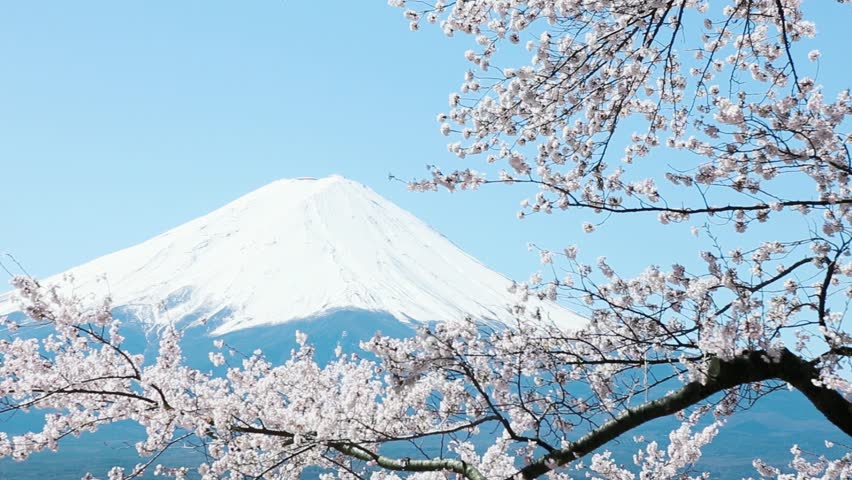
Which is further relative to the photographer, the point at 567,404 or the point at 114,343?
the point at 114,343

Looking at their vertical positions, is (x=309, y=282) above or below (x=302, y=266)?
below

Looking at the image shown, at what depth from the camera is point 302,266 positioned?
433 feet

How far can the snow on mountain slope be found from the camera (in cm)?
11725

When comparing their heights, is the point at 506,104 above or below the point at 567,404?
above

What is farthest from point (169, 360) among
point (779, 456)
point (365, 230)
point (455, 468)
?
point (365, 230)

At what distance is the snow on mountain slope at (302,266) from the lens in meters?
117

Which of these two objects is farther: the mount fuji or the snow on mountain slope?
the snow on mountain slope

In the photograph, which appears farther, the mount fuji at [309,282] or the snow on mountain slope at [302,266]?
the snow on mountain slope at [302,266]

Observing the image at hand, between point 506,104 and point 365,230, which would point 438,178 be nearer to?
point 506,104

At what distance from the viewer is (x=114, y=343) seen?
14.4ft

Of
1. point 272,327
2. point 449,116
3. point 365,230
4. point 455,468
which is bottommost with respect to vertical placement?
point 455,468

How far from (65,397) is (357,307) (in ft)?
381

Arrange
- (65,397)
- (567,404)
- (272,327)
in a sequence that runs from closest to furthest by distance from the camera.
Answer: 1. (567,404)
2. (65,397)
3. (272,327)

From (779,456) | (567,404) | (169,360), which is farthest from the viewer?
(779,456)
